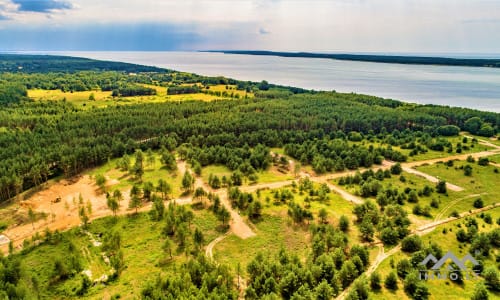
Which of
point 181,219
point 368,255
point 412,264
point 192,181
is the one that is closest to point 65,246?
point 181,219

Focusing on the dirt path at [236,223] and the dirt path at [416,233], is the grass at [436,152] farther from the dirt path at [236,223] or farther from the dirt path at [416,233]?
the dirt path at [236,223]

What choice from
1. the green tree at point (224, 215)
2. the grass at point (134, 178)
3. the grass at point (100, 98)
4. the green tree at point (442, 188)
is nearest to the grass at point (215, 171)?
the grass at point (134, 178)

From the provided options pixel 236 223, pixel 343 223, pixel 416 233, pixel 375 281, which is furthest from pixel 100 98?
pixel 375 281

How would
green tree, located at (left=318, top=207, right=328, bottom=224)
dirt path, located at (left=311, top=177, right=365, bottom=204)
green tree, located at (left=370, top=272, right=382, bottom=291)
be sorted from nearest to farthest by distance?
1. green tree, located at (left=370, top=272, right=382, bottom=291)
2. green tree, located at (left=318, top=207, right=328, bottom=224)
3. dirt path, located at (left=311, top=177, right=365, bottom=204)

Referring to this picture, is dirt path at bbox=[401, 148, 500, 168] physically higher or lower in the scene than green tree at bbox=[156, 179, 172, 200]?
higher

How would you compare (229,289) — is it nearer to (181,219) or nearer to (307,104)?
(181,219)

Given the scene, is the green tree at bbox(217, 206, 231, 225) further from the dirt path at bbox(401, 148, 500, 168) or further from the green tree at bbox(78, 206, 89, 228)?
the dirt path at bbox(401, 148, 500, 168)

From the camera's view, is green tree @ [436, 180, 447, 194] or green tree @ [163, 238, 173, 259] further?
green tree @ [436, 180, 447, 194]

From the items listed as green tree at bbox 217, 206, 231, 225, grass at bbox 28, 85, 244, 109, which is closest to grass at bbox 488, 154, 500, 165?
green tree at bbox 217, 206, 231, 225
